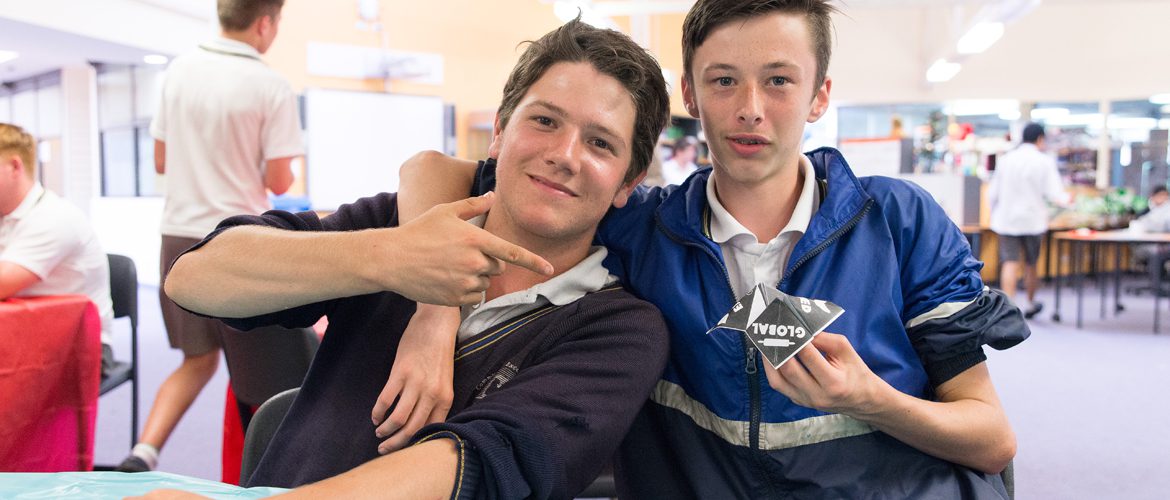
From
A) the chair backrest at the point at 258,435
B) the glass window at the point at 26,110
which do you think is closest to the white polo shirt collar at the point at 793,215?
the chair backrest at the point at 258,435

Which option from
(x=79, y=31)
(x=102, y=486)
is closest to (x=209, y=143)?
(x=102, y=486)

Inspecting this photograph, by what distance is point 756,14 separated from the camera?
4.35 ft

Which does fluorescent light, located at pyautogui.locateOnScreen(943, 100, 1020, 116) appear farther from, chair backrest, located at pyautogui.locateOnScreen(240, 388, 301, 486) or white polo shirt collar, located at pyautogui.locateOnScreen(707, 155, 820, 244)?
chair backrest, located at pyautogui.locateOnScreen(240, 388, 301, 486)

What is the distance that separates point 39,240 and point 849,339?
244cm

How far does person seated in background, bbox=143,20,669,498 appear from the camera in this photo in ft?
3.23

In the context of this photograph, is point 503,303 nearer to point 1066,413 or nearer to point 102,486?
point 102,486

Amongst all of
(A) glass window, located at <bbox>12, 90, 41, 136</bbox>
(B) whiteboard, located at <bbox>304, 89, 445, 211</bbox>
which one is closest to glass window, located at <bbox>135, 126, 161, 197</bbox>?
(A) glass window, located at <bbox>12, 90, 41, 136</bbox>

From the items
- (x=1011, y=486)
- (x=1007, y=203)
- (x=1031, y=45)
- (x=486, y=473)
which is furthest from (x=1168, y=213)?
(x=486, y=473)

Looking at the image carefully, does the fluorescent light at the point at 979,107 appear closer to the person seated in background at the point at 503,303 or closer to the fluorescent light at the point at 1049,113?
the fluorescent light at the point at 1049,113

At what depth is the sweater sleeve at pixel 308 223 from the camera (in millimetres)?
1292

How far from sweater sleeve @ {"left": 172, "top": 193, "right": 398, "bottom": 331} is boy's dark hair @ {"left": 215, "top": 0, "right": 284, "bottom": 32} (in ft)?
4.90

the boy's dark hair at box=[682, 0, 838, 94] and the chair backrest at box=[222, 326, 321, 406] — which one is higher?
the boy's dark hair at box=[682, 0, 838, 94]

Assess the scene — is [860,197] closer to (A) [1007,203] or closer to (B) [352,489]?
(B) [352,489]

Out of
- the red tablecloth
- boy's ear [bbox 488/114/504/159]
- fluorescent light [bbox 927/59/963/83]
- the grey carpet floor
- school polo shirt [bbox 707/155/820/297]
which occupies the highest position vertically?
fluorescent light [bbox 927/59/963/83]
